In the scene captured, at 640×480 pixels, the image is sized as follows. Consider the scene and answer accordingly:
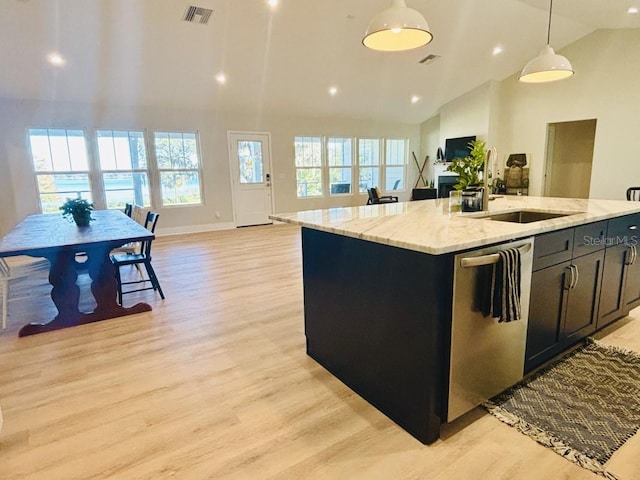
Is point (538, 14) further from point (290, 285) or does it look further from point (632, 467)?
point (632, 467)

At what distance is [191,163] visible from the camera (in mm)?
7441

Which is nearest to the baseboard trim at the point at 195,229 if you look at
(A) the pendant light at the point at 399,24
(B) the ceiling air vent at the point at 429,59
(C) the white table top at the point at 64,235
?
(C) the white table top at the point at 64,235

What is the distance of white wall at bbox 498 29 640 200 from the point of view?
6.66m

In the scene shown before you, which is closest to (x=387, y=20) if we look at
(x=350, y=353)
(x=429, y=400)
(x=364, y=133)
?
(x=350, y=353)

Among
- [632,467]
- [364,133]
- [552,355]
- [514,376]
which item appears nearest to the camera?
[632,467]

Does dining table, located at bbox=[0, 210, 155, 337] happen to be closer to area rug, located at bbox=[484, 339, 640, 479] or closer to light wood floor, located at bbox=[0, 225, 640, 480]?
light wood floor, located at bbox=[0, 225, 640, 480]

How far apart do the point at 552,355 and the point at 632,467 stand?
78 cm

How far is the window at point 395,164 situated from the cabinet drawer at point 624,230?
25.0 ft

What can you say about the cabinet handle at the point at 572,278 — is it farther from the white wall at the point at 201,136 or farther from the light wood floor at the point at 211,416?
the white wall at the point at 201,136

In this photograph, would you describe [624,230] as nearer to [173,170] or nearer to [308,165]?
[308,165]

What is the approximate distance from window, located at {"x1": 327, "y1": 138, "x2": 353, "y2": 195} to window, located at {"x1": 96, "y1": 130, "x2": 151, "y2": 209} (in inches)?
168

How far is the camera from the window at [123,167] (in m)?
6.63

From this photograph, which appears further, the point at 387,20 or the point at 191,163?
the point at 191,163

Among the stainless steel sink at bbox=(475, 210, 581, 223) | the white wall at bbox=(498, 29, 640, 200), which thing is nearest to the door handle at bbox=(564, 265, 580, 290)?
the stainless steel sink at bbox=(475, 210, 581, 223)
